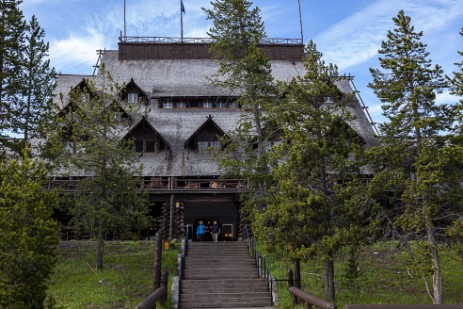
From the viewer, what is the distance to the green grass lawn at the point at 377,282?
61.7 feet

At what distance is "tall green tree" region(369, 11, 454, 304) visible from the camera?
699 inches

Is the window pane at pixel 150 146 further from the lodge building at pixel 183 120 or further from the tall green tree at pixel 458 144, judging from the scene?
the tall green tree at pixel 458 144

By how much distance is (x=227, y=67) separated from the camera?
93.6ft

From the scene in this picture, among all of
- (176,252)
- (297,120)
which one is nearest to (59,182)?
(176,252)

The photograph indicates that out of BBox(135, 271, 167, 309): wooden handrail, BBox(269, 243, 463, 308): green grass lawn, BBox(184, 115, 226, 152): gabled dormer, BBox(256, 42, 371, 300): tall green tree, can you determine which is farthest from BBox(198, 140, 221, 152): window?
BBox(135, 271, 167, 309): wooden handrail

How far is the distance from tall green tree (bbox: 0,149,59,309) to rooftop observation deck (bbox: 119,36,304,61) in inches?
1439

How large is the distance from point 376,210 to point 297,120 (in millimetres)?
4670

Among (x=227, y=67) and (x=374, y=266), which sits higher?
(x=227, y=67)

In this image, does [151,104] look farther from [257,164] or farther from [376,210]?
[376,210]

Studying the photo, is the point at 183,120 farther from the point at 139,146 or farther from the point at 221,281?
the point at 221,281

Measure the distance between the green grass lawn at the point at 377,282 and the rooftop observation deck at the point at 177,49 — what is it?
29.0m

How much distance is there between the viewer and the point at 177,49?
4888 cm

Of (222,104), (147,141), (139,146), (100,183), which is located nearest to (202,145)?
(147,141)

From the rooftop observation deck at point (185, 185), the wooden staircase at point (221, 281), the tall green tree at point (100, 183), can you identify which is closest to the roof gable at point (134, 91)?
the rooftop observation deck at point (185, 185)
